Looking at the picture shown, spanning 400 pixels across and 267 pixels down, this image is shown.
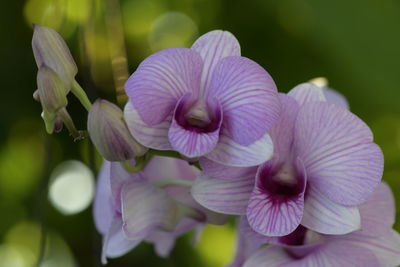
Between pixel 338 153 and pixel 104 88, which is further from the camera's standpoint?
pixel 104 88

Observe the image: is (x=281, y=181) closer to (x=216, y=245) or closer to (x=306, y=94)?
(x=306, y=94)

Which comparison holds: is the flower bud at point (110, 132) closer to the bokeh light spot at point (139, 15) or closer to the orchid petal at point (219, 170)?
the orchid petal at point (219, 170)

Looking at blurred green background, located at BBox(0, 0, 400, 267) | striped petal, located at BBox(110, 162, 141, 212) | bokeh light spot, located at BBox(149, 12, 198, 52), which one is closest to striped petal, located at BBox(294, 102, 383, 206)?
striped petal, located at BBox(110, 162, 141, 212)

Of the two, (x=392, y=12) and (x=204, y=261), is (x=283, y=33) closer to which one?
(x=392, y=12)

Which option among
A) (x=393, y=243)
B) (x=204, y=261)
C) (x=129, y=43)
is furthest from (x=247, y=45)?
(x=393, y=243)

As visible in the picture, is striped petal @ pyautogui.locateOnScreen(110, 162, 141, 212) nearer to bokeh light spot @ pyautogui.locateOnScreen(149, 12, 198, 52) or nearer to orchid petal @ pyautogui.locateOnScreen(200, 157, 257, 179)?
orchid petal @ pyautogui.locateOnScreen(200, 157, 257, 179)

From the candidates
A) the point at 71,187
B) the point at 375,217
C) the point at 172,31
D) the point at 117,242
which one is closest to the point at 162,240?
the point at 117,242
